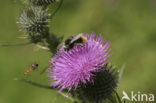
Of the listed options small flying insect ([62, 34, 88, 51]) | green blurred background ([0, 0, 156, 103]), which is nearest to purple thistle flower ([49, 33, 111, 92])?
small flying insect ([62, 34, 88, 51])

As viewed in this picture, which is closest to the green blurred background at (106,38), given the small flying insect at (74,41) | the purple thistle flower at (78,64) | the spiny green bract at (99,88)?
the spiny green bract at (99,88)

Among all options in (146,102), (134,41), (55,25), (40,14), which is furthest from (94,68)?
(55,25)

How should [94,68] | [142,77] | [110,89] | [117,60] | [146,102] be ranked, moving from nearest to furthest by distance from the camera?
1. [94,68]
2. [110,89]
3. [146,102]
4. [142,77]
5. [117,60]

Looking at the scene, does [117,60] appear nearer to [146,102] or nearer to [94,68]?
[146,102]

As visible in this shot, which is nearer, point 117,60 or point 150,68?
point 150,68

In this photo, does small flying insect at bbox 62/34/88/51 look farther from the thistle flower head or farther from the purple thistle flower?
the thistle flower head
